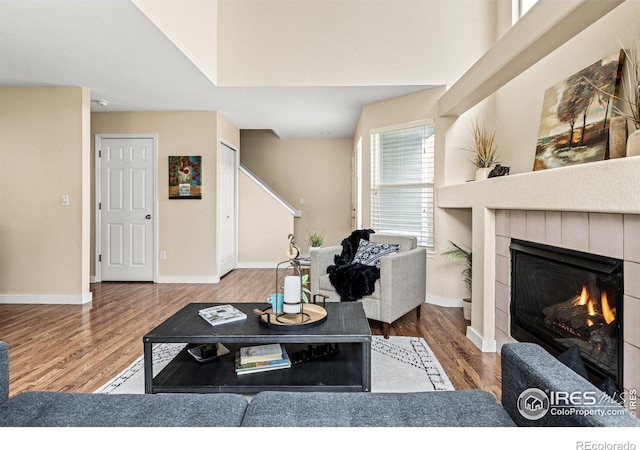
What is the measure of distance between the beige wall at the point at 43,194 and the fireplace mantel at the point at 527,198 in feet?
13.3

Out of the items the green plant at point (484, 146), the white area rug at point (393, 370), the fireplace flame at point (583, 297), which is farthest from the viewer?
the green plant at point (484, 146)

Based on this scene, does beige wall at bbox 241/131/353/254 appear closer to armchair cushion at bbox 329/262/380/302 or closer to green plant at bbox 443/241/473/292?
green plant at bbox 443/241/473/292

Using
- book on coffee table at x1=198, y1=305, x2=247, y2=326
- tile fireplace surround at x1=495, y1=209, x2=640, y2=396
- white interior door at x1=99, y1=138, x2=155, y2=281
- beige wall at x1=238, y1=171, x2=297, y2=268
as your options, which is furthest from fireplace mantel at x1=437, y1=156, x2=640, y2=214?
white interior door at x1=99, y1=138, x2=155, y2=281

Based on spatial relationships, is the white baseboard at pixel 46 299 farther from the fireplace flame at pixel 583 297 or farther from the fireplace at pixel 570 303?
the fireplace flame at pixel 583 297

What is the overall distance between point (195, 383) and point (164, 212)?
12.6ft

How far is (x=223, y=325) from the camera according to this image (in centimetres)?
189

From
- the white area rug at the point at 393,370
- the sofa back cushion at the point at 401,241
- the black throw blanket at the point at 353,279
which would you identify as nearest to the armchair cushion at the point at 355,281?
the black throw blanket at the point at 353,279

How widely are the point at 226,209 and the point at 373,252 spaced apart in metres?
3.12

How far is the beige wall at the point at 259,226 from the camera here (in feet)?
21.0

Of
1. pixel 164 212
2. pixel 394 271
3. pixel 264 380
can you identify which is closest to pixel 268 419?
pixel 264 380

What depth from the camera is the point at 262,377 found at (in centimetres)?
184

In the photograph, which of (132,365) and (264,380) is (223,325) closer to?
(264,380)

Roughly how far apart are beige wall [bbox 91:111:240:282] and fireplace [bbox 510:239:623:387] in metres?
3.94
